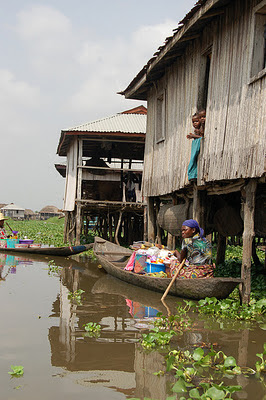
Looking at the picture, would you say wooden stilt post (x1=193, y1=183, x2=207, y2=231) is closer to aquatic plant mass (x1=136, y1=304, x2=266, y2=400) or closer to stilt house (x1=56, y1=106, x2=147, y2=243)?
aquatic plant mass (x1=136, y1=304, x2=266, y2=400)

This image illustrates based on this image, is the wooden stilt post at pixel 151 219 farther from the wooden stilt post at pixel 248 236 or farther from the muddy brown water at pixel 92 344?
the wooden stilt post at pixel 248 236

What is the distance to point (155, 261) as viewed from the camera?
865 cm

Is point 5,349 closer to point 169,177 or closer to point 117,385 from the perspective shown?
point 117,385

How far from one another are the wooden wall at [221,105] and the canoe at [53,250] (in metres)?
4.49

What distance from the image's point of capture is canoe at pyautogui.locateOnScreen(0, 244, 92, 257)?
571 inches

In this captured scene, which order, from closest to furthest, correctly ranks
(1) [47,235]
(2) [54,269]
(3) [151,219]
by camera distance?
1. (2) [54,269]
2. (3) [151,219]
3. (1) [47,235]

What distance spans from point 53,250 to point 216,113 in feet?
28.8

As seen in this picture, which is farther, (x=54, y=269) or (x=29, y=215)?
(x=29, y=215)

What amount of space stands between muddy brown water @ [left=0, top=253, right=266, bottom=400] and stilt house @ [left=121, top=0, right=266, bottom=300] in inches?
72.2

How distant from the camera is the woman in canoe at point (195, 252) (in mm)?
7605

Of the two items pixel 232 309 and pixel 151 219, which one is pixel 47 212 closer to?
pixel 151 219

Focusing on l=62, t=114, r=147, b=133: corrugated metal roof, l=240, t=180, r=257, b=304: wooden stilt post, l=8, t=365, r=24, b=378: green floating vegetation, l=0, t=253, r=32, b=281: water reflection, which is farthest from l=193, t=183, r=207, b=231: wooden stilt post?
l=62, t=114, r=147, b=133: corrugated metal roof

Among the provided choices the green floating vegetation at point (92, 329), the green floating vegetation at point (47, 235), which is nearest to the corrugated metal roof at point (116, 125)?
the green floating vegetation at point (47, 235)

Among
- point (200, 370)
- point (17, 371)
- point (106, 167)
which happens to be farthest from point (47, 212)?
point (200, 370)
